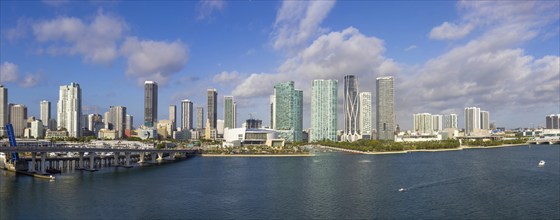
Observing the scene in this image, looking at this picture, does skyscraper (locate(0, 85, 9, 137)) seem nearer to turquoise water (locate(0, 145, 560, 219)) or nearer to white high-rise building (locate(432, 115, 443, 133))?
turquoise water (locate(0, 145, 560, 219))

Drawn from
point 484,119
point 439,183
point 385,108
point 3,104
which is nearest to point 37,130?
point 3,104

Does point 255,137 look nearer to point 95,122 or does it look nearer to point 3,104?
point 3,104

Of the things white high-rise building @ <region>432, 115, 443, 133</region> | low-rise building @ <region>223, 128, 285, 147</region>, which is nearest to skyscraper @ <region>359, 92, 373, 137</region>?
white high-rise building @ <region>432, 115, 443, 133</region>

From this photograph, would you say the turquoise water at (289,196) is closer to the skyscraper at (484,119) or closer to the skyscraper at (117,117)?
the skyscraper at (117,117)

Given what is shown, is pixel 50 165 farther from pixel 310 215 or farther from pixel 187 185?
pixel 310 215

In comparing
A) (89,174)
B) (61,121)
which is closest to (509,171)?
(89,174)

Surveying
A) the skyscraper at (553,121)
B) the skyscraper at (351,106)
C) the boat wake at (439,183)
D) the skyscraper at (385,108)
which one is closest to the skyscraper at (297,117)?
the skyscraper at (351,106)
